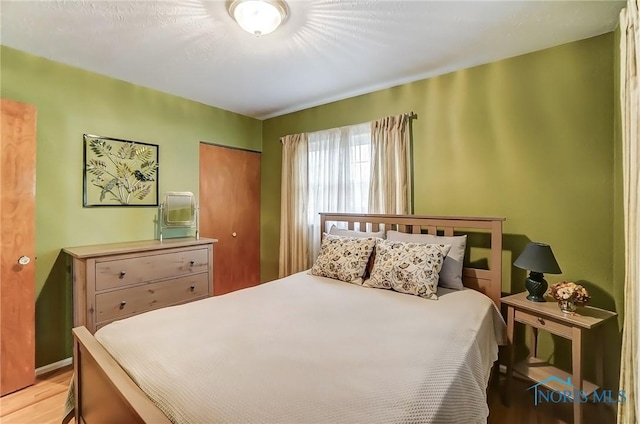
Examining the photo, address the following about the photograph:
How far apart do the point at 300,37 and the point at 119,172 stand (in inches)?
82.4

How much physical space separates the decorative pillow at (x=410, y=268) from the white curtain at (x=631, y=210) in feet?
3.01

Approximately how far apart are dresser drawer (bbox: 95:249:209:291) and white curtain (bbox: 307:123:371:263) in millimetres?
1257

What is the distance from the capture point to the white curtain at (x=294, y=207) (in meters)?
3.53

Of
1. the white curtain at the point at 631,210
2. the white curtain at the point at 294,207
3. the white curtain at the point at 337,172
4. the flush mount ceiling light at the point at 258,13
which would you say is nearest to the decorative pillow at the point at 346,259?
the white curtain at the point at 337,172

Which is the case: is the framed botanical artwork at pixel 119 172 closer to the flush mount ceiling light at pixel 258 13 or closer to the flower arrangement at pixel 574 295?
the flush mount ceiling light at pixel 258 13

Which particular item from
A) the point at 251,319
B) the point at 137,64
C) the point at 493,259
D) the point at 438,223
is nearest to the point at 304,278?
the point at 251,319

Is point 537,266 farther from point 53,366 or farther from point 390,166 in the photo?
point 53,366

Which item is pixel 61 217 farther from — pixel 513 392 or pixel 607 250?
pixel 607 250

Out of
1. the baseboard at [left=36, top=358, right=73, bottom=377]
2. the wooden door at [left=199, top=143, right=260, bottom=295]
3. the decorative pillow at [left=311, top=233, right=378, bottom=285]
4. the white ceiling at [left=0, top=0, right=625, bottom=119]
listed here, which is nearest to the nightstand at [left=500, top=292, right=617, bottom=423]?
the decorative pillow at [left=311, top=233, right=378, bottom=285]

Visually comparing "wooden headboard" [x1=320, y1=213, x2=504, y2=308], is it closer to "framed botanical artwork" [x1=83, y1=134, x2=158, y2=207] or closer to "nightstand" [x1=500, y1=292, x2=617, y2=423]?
"nightstand" [x1=500, y1=292, x2=617, y2=423]

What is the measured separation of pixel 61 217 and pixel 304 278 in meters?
2.08

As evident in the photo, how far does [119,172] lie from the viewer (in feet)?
9.22

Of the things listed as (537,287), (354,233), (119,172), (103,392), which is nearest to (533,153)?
(537,287)

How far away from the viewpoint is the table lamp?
6.13 feet
